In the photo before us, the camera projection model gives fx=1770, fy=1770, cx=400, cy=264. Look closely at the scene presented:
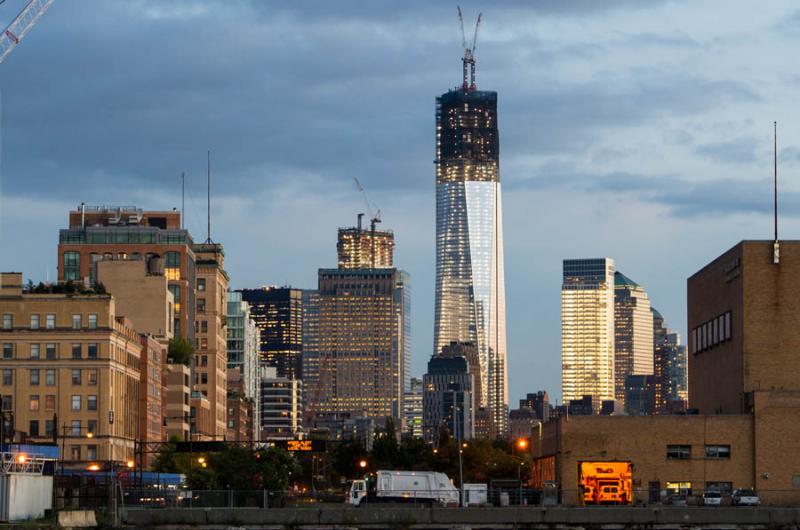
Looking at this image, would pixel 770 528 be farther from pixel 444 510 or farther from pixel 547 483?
pixel 547 483

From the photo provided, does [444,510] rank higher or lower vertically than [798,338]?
lower

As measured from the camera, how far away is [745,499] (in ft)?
419

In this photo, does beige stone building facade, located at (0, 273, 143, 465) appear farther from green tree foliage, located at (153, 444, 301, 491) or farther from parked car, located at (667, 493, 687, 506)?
parked car, located at (667, 493, 687, 506)

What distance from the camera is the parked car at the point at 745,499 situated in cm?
12567

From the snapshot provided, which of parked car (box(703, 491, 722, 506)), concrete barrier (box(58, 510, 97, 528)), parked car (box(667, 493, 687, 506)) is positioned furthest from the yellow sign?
concrete barrier (box(58, 510, 97, 528))

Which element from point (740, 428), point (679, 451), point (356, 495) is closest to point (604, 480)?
point (679, 451)

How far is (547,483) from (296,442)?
27.5 metres

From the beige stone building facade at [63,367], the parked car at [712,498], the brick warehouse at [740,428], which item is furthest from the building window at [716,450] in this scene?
the beige stone building facade at [63,367]

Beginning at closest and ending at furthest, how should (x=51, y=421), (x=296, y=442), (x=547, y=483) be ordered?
(x=547, y=483), (x=296, y=442), (x=51, y=421)

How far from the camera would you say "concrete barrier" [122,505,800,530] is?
9544cm

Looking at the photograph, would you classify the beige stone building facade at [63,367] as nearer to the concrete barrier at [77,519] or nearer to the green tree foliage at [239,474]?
the green tree foliage at [239,474]

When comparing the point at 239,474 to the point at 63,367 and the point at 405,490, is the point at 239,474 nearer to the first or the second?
the point at 63,367

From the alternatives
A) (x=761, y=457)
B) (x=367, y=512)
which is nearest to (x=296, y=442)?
(x=761, y=457)

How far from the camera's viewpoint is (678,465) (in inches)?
5778
